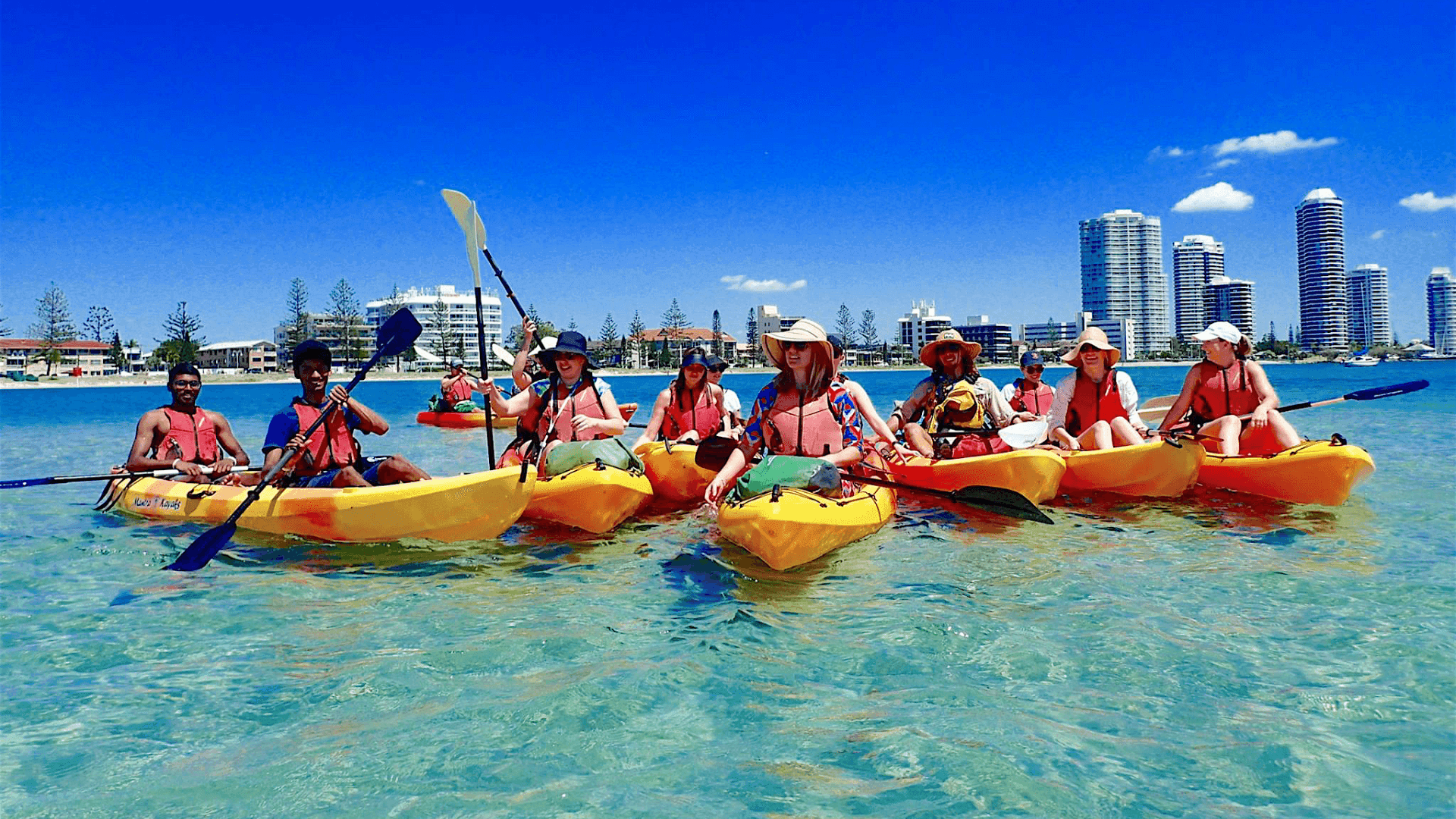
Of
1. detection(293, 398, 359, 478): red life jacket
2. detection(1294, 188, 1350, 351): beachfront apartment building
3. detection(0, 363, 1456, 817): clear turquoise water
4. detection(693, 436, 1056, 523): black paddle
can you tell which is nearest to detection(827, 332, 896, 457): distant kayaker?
detection(693, 436, 1056, 523): black paddle

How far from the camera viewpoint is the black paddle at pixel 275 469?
5844 mm

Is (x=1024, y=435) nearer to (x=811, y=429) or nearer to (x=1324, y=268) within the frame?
(x=811, y=429)

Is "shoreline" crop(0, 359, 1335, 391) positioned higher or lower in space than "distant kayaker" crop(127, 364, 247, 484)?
higher

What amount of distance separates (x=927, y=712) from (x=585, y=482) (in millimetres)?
3552

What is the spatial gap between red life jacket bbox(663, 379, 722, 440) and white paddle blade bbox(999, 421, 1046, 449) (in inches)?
112

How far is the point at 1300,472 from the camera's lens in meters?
7.23

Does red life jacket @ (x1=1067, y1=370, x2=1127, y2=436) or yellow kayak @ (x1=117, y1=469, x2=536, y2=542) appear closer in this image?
yellow kayak @ (x1=117, y1=469, x2=536, y2=542)

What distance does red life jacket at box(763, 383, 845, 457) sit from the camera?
19.6ft

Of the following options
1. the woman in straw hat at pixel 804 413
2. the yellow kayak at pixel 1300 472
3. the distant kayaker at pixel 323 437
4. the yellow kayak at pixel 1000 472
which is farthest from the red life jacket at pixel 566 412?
the yellow kayak at pixel 1300 472

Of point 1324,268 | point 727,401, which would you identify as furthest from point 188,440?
point 1324,268

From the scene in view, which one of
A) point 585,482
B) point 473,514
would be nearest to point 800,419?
point 585,482

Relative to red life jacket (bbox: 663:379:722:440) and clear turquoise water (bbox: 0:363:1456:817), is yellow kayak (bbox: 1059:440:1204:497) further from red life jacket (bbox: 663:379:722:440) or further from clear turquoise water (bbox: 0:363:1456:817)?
red life jacket (bbox: 663:379:722:440)

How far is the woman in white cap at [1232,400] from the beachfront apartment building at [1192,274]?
6953 inches

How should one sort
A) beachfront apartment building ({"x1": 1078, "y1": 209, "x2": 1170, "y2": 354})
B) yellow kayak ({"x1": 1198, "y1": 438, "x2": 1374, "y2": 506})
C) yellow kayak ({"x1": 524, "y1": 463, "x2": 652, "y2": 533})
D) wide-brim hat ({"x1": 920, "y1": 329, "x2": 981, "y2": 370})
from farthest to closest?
beachfront apartment building ({"x1": 1078, "y1": 209, "x2": 1170, "y2": 354}) < wide-brim hat ({"x1": 920, "y1": 329, "x2": 981, "y2": 370}) < yellow kayak ({"x1": 1198, "y1": 438, "x2": 1374, "y2": 506}) < yellow kayak ({"x1": 524, "y1": 463, "x2": 652, "y2": 533})
